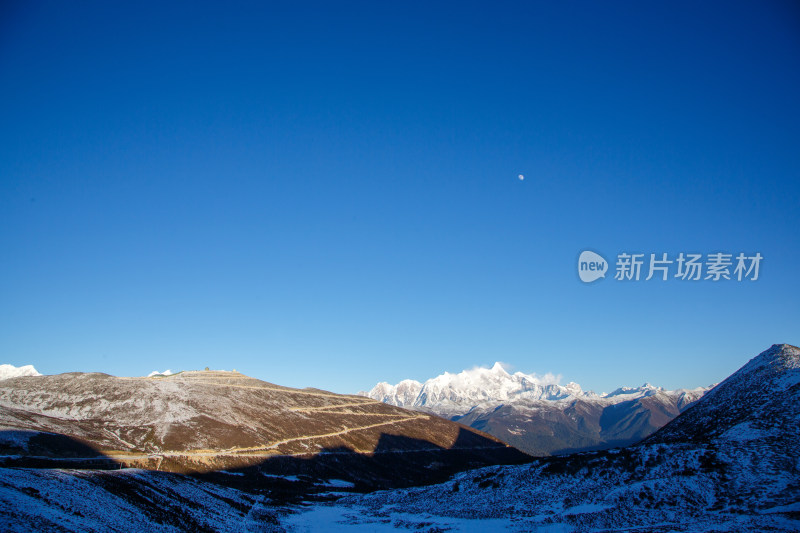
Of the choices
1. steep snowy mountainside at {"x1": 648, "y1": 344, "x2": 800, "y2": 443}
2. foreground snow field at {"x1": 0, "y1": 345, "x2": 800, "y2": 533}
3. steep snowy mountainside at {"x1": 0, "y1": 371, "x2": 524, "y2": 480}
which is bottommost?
steep snowy mountainside at {"x1": 0, "y1": 371, "x2": 524, "y2": 480}

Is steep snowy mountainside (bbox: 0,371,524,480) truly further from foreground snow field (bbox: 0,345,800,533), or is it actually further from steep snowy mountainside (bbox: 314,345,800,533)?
steep snowy mountainside (bbox: 314,345,800,533)

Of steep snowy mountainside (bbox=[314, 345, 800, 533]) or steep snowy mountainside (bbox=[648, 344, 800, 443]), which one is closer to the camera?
steep snowy mountainside (bbox=[314, 345, 800, 533])

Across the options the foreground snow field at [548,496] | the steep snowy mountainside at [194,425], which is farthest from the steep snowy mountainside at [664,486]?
the steep snowy mountainside at [194,425]

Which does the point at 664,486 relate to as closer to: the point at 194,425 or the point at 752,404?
the point at 752,404

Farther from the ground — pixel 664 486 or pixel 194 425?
pixel 664 486

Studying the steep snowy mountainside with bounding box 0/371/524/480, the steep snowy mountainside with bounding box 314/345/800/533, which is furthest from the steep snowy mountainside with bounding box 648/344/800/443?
the steep snowy mountainside with bounding box 0/371/524/480

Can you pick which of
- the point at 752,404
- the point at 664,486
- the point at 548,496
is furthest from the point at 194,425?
the point at 752,404

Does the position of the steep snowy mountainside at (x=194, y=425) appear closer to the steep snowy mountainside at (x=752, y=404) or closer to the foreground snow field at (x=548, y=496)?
the foreground snow field at (x=548, y=496)

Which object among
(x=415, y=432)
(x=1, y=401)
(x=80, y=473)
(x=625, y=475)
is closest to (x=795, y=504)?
(x=625, y=475)

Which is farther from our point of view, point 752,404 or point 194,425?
point 194,425

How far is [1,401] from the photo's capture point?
316ft

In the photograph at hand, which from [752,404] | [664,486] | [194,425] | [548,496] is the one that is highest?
[752,404]

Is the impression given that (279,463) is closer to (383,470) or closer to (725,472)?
(383,470)

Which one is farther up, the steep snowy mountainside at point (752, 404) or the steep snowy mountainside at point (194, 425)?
the steep snowy mountainside at point (752, 404)
